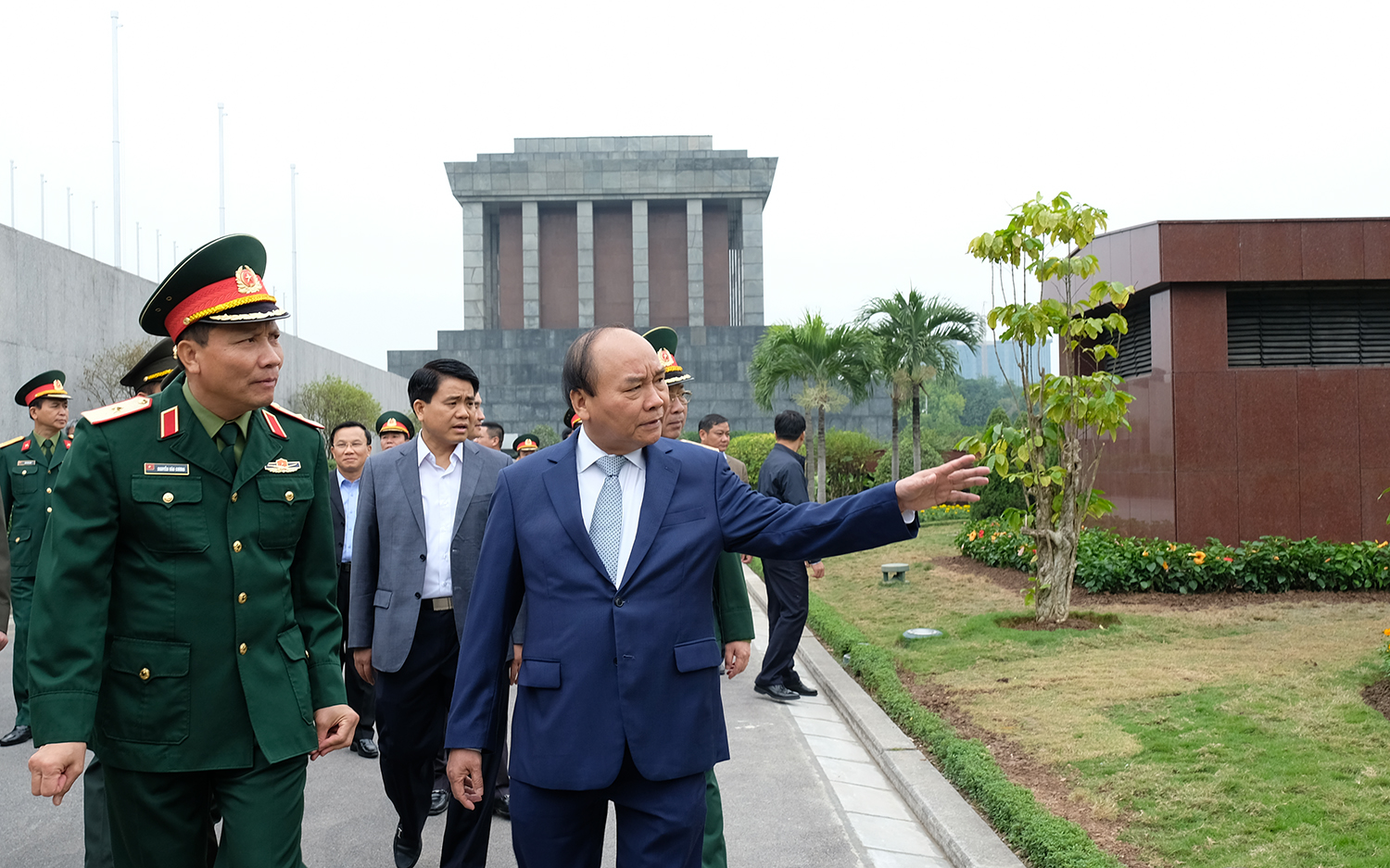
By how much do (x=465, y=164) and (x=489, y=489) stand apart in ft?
153

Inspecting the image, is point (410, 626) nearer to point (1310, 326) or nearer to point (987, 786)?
point (987, 786)

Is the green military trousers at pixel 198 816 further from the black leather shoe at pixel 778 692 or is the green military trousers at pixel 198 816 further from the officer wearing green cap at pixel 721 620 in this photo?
the black leather shoe at pixel 778 692

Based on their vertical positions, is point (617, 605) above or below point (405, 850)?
above

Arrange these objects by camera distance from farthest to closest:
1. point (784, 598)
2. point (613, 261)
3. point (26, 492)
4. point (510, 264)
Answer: point (613, 261) → point (510, 264) → point (784, 598) → point (26, 492)

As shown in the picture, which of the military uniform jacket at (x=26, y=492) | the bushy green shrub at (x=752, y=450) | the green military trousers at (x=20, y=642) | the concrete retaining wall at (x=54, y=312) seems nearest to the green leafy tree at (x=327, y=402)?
the concrete retaining wall at (x=54, y=312)

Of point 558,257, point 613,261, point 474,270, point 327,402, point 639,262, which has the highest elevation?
point 558,257

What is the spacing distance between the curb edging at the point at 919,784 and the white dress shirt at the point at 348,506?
3.23 m

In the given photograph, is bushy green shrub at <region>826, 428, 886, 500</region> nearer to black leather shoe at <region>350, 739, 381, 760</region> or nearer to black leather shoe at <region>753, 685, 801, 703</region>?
black leather shoe at <region>753, 685, 801, 703</region>

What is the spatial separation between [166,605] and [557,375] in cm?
4104

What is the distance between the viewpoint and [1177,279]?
12070 millimetres

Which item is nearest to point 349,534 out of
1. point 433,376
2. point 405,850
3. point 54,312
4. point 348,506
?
point 348,506

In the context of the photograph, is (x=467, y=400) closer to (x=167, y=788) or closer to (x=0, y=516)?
(x=0, y=516)

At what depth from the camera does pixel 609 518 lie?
2812 mm

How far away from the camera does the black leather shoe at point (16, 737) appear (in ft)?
21.3
